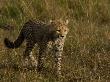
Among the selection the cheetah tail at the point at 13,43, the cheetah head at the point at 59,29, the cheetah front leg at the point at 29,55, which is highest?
the cheetah head at the point at 59,29

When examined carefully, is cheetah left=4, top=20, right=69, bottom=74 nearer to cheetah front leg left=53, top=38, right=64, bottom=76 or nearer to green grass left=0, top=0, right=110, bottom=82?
cheetah front leg left=53, top=38, right=64, bottom=76

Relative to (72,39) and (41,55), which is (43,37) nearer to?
(41,55)

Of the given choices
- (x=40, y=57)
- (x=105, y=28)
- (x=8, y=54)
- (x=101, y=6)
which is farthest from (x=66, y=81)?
(x=101, y=6)

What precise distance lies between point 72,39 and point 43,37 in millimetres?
1056

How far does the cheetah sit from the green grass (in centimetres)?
13

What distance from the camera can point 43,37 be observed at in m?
5.46

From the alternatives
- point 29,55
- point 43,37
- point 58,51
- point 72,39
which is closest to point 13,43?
point 29,55

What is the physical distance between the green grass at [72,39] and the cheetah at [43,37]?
0.13 m

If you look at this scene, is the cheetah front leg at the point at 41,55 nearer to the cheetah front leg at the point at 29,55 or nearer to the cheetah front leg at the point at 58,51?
the cheetah front leg at the point at 58,51

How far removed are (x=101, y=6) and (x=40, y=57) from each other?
311 cm

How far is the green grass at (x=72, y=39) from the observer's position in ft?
16.7

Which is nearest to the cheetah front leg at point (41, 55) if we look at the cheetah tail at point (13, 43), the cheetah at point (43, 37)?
the cheetah at point (43, 37)

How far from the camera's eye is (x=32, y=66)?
219 inches

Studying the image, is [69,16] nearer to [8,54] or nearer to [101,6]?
[101,6]
